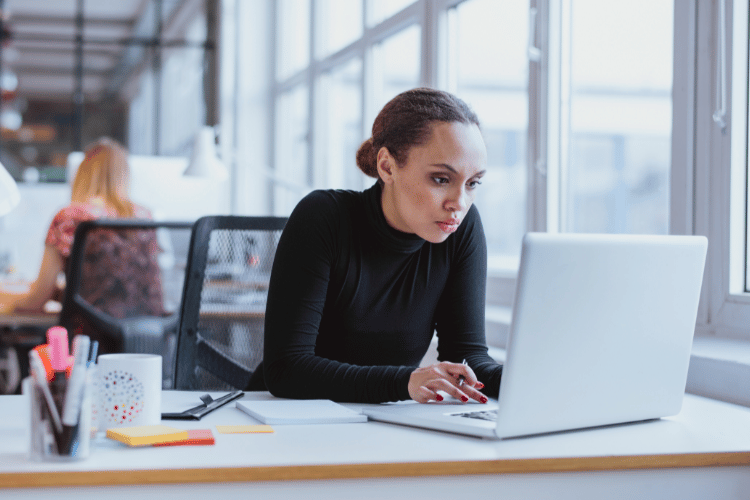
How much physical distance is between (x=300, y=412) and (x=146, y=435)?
0.79 ft

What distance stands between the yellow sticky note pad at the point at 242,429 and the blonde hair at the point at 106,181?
2164mm

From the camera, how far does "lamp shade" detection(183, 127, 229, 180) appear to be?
3248mm

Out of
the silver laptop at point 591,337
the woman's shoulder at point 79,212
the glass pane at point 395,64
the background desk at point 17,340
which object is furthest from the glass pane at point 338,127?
the silver laptop at point 591,337

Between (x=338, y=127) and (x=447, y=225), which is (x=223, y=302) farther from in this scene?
(x=338, y=127)

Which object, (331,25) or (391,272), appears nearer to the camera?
(391,272)

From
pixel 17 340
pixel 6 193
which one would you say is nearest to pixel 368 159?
pixel 6 193

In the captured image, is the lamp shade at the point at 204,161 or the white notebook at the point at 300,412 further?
the lamp shade at the point at 204,161

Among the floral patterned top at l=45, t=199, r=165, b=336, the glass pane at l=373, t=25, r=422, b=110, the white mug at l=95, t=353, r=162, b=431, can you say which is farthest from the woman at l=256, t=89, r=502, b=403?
the glass pane at l=373, t=25, r=422, b=110

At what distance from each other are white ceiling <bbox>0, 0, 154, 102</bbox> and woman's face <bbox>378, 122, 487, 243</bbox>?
648cm

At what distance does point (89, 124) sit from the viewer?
7352mm

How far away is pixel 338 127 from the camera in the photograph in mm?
4711

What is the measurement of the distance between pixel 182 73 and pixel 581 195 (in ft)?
18.2

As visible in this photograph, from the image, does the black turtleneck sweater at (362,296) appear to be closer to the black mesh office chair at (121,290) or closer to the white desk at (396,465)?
the white desk at (396,465)

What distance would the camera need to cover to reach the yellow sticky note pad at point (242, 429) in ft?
3.28
